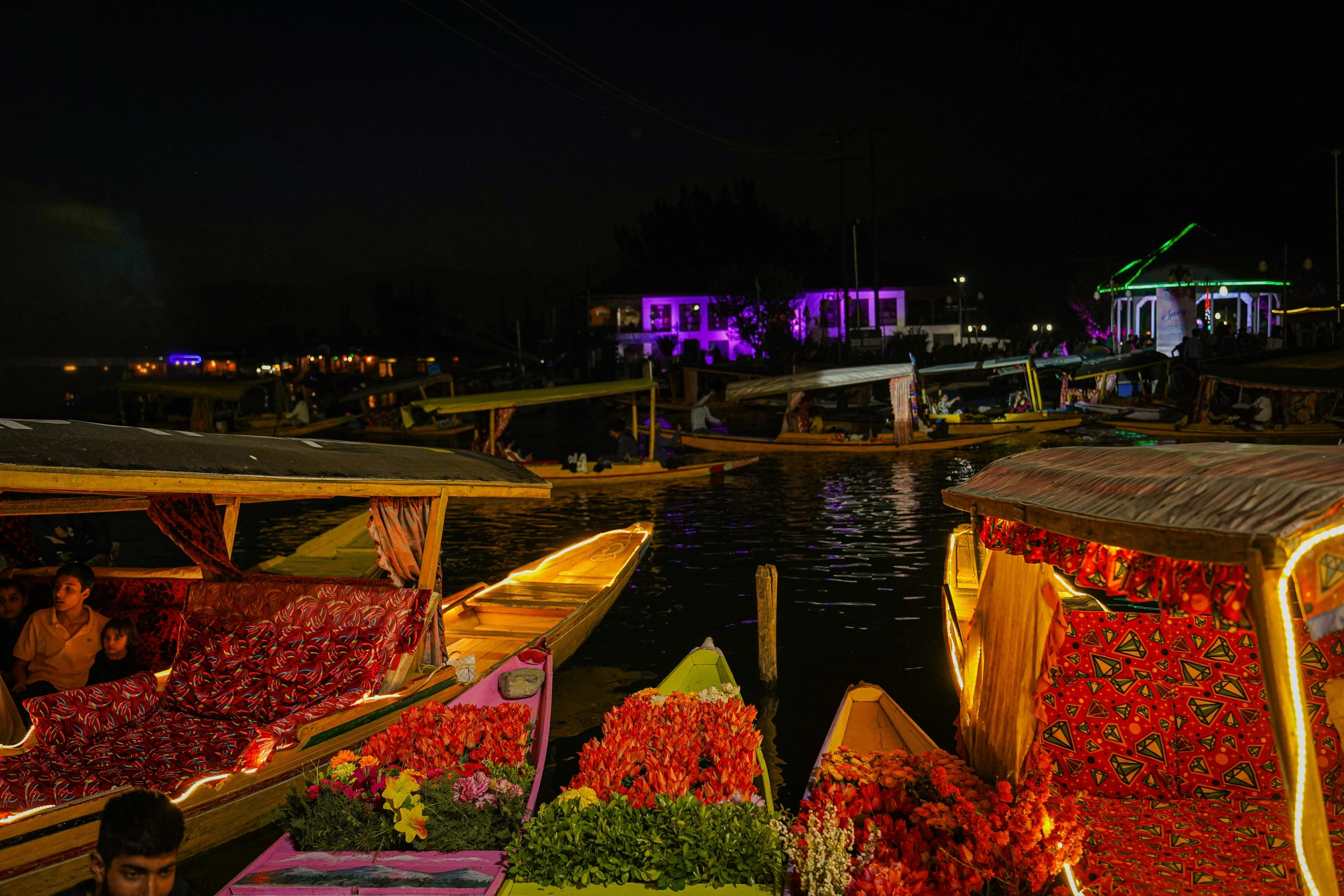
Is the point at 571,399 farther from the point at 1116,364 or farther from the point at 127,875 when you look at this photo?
the point at 1116,364

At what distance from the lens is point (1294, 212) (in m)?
61.8

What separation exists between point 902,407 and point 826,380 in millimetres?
2123

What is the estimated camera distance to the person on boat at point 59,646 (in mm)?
6859

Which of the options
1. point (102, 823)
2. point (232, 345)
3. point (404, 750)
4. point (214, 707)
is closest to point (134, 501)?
point (214, 707)

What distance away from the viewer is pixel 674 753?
548 cm

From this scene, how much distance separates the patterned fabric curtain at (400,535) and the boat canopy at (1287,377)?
2206 cm

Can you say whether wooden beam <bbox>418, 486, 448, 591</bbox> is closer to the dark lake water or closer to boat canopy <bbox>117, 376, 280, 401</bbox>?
the dark lake water

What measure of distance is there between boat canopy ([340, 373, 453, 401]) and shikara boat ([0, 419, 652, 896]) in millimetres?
24099

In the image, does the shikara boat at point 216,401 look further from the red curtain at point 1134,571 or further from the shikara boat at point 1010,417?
the red curtain at point 1134,571

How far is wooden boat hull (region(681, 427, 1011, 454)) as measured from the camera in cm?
2561

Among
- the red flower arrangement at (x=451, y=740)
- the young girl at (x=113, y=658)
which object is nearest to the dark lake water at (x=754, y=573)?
the red flower arrangement at (x=451, y=740)

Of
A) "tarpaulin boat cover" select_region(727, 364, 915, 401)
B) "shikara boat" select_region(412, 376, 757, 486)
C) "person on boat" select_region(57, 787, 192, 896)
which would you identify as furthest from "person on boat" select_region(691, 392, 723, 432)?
"person on boat" select_region(57, 787, 192, 896)

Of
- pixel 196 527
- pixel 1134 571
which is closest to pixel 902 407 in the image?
pixel 196 527

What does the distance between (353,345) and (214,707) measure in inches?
2857
